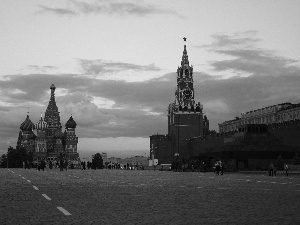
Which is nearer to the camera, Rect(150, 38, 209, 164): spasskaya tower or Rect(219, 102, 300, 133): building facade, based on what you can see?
Rect(219, 102, 300, 133): building facade

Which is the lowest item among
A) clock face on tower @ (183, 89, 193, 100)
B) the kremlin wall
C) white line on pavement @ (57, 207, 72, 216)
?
white line on pavement @ (57, 207, 72, 216)

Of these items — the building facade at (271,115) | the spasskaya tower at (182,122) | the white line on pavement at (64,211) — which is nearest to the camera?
the white line on pavement at (64,211)

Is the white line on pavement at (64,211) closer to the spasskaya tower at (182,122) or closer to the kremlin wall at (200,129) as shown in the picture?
the kremlin wall at (200,129)

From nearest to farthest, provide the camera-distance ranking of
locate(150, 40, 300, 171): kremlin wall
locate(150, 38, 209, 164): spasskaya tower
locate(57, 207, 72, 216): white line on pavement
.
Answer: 1. locate(57, 207, 72, 216): white line on pavement
2. locate(150, 40, 300, 171): kremlin wall
3. locate(150, 38, 209, 164): spasskaya tower

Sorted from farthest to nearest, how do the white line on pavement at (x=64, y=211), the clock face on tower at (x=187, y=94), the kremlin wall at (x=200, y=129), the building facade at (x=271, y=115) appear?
the clock face on tower at (x=187, y=94) → the building facade at (x=271, y=115) → the kremlin wall at (x=200, y=129) → the white line on pavement at (x=64, y=211)

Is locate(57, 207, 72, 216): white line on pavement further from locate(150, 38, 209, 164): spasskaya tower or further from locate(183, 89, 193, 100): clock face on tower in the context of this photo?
locate(183, 89, 193, 100): clock face on tower

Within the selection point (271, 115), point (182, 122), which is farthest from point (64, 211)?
point (182, 122)

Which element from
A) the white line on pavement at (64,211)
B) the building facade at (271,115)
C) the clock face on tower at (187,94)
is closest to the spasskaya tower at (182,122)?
the clock face on tower at (187,94)

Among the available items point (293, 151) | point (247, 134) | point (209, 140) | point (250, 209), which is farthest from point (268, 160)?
point (250, 209)

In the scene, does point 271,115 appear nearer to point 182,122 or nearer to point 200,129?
point 200,129

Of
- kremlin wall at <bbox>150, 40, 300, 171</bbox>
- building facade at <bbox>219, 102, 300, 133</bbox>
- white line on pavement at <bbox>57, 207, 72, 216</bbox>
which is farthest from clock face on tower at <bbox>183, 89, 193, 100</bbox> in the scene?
white line on pavement at <bbox>57, 207, 72, 216</bbox>

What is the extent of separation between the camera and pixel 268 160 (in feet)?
264

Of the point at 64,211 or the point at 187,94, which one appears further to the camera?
the point at 187,94

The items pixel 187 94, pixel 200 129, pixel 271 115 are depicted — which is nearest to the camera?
pixel 271 115
